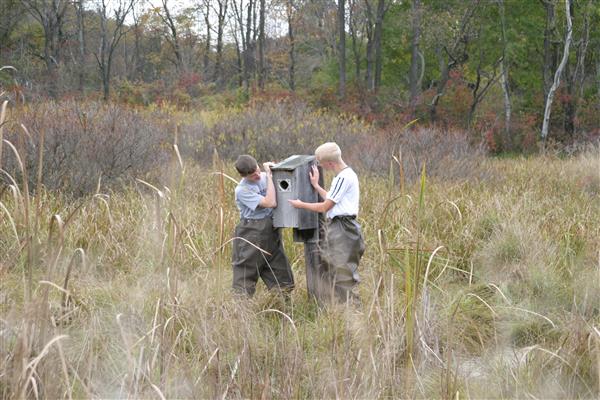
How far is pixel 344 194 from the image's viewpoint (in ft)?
15.6

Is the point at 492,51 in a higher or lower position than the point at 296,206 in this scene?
higher

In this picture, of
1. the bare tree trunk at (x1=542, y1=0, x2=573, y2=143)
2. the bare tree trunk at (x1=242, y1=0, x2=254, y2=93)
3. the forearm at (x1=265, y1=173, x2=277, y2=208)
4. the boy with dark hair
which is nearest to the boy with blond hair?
the forearm at (x1=265, y1=173, x2=277, y2=208)

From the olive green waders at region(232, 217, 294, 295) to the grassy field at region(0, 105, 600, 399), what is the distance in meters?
0.14

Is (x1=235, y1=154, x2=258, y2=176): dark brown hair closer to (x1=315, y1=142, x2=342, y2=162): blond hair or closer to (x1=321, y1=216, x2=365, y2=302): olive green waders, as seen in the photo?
(x1=315, y1=142, x2=342, y2=162): blond hair

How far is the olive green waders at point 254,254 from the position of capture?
5.11 metres

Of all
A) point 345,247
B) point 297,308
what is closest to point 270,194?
point 345,247

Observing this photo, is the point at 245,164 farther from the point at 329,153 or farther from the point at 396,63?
the point at 396,63

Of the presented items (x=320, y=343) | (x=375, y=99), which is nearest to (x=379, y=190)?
(x=320, y=343)

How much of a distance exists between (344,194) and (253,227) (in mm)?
739

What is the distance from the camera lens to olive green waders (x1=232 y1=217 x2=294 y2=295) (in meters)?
5.11

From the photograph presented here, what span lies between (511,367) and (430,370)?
425 mm

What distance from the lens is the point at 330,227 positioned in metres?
4.88

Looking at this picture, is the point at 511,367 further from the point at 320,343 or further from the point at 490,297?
the point at 490,297

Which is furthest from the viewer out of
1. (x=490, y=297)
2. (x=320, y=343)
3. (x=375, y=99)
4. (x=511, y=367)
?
(x=375, y=99)
